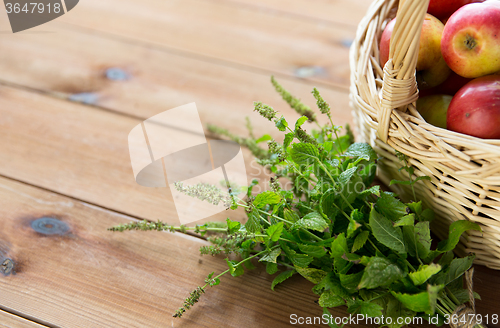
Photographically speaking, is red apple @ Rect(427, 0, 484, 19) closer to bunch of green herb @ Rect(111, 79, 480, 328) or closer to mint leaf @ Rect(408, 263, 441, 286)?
bunch of green herb @ Rect(111, 79, 480, 328)

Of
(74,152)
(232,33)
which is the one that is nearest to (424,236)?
(74,152)

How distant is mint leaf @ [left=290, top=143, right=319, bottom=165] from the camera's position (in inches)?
22.0

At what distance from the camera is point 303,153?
22.2 inches

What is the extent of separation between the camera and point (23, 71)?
3.32ft

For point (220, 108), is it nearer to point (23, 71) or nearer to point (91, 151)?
point (91, 151)

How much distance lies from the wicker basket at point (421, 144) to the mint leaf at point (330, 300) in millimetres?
203

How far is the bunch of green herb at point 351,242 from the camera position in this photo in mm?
511

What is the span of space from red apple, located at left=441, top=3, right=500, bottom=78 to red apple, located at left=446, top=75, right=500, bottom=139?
0.08 feet

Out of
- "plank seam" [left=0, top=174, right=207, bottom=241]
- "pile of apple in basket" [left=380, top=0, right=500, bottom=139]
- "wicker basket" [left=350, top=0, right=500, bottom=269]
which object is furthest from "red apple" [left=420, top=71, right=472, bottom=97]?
"plank seam" [left=0, top=174, right=207, bottom=241]

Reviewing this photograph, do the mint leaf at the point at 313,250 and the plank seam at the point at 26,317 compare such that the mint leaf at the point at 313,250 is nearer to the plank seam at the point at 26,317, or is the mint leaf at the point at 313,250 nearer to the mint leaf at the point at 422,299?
the mint leaf at the point at 422,299

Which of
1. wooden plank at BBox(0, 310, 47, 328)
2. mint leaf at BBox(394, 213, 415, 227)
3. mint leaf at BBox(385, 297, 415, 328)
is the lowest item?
wooden plank at BBox(0, 310, 47, 328)

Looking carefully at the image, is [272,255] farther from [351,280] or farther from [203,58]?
[203,58]

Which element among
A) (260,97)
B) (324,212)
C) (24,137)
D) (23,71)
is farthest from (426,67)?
(23,71)

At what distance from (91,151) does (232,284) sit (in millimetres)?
409
